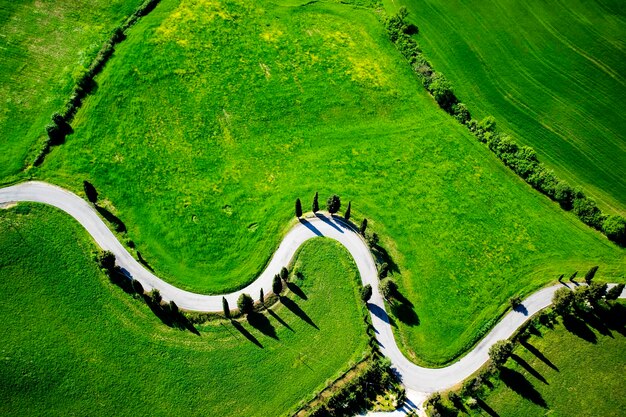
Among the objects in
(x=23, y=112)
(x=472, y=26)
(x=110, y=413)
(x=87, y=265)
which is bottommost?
(x=110, y=413)

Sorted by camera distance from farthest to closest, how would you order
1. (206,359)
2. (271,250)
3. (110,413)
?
(271,250)
(206,359)
(110,413)

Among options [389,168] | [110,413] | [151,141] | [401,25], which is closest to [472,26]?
[401,25]

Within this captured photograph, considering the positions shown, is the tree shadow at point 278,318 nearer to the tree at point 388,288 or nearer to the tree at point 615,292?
the tree at point 388,288

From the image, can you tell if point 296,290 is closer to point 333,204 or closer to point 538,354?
point 333,204

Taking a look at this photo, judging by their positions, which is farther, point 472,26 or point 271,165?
point 472,26

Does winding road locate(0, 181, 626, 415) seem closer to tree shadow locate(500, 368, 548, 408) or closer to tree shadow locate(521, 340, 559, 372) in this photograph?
tree shadow locate(521, 340, 559, 372)

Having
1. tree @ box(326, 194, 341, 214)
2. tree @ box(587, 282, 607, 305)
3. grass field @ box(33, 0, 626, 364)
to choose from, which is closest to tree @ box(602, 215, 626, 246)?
grass field @ box(33, 0, 626, 364)

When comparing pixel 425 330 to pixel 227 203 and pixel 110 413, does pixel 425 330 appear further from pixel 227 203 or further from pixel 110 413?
pixel 110 413
